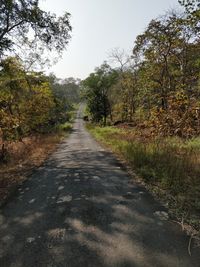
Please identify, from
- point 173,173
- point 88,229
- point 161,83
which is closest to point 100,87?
point 161,83

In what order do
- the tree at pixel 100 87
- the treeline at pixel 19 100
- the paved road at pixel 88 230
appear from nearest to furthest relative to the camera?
the paved road at pixel 88 230 → the treeline at pixel 19 100 → the tree at pixel 100 87

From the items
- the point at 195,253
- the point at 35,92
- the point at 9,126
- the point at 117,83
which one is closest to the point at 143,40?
the point at 35,92

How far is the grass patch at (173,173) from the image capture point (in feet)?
15.3

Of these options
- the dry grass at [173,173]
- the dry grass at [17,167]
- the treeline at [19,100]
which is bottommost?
the dry grass at [17,167]

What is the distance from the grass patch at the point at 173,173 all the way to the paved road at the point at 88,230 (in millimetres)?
403

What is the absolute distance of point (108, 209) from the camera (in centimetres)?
467

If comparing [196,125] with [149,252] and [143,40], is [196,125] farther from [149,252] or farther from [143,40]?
[143,40]

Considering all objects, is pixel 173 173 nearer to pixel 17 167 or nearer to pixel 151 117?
pixel 151 117

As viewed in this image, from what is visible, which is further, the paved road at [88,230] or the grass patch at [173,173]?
the grass patch at [173,173]

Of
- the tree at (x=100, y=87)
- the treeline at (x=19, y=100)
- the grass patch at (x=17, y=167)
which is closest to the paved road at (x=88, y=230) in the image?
the grass patch at (x=17, y=167)

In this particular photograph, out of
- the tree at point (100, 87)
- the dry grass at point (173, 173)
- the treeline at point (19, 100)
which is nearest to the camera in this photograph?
the dry grass at point (173, 173)

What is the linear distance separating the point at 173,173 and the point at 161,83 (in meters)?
14.2

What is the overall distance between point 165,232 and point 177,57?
59.6 feet

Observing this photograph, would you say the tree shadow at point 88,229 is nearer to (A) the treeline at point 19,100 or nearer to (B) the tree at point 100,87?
(A) the treeline at point 19,100
